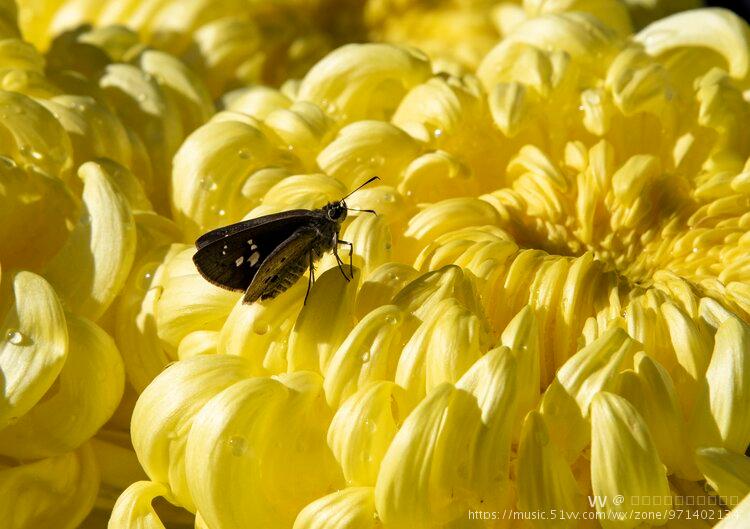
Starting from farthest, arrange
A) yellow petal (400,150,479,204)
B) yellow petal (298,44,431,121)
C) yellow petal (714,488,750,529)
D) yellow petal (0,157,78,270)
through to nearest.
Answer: yellow petal (298,44,431,121) < yellow petal (400,150,479,204) < yellow petal (0,157,78,270) < yellow petal (714,488,750,529)

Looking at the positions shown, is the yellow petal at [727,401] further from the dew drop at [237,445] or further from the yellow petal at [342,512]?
the dew drop at [237,445]

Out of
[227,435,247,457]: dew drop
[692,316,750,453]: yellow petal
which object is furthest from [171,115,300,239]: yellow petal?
[692,316,750,453]: yellow petal

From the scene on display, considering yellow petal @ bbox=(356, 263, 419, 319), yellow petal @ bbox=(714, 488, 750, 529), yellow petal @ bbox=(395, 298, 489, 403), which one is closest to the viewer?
yellow petal @ bbox=(714, 488, 750, 529)

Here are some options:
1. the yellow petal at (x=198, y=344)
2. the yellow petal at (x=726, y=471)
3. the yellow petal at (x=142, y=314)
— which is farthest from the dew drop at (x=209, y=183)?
the yellow petal at (x=726, y=471)

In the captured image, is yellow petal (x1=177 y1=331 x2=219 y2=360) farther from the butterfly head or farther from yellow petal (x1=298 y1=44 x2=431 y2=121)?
yellow petal (x1=298 y1=44 x2=431 y2=121)

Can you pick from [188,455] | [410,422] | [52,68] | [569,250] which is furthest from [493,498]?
[52,68]
